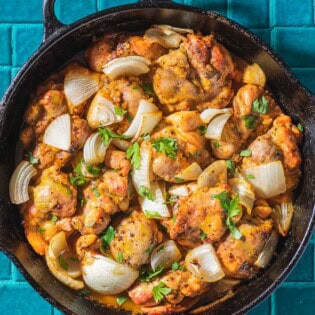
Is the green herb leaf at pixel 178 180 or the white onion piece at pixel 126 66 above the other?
the white onion piece at pixel 126 66

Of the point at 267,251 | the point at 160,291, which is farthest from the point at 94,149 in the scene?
the point at 267,251

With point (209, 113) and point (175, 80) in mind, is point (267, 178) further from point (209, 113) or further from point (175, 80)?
point (175, 80)

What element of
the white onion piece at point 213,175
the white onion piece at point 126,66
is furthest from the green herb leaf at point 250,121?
the white onion piece at point 126,66

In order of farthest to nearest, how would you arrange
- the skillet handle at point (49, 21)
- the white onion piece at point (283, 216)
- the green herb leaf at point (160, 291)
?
the white onion piece at point (283, 216) < the green herb leaf at point (160, 291) < the skillet handle at point (49, 21)

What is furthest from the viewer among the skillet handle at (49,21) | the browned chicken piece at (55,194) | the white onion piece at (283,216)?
the white onion piece at (283,216)

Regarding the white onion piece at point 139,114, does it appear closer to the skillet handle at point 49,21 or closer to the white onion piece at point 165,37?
the white onion piece at point 165,37

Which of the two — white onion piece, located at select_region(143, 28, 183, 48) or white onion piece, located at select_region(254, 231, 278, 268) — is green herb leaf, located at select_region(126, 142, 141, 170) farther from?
white onion piece, located at select_region(254, 231, 278, 268)
